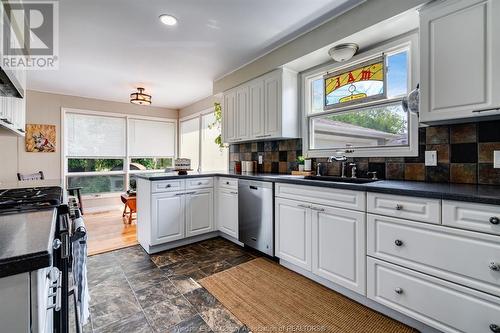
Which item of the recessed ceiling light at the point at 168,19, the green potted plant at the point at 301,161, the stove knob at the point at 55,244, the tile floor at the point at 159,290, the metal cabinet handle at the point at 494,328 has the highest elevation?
the recessed ceiling light at the point at 168,19

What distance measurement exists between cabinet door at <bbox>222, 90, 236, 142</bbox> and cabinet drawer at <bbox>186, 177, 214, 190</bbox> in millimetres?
789

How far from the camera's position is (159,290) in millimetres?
2086

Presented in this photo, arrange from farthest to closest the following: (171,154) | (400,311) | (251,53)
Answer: (171,154) → (251,53) → (400,311)

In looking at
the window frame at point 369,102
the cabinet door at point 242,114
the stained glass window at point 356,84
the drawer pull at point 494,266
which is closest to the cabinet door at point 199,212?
the cabinet door at point 242,114

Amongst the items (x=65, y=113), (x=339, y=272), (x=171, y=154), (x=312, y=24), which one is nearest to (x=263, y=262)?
(x=339, y=272)

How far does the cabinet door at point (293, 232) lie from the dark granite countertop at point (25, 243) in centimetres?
182

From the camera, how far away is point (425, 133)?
6.62ft

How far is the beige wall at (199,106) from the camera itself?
5082 mm

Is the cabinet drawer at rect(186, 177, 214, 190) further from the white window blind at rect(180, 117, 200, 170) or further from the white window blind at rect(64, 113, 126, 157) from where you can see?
the white window blind at rect(64, 113, 126, 157)

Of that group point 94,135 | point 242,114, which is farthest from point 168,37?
point 94,135

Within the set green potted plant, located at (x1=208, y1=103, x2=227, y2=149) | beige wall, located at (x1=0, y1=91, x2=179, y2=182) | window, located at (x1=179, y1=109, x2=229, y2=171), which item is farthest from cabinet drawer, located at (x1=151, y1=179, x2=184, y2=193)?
beige wall, located at (x1=0, y1=91, x2=179, y2=182)

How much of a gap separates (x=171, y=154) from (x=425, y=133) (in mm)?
5616

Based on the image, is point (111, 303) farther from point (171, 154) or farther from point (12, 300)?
point (171, 154)

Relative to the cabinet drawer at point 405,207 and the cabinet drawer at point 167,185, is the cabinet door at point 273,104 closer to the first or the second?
the cabinet drawer at point 167,185
